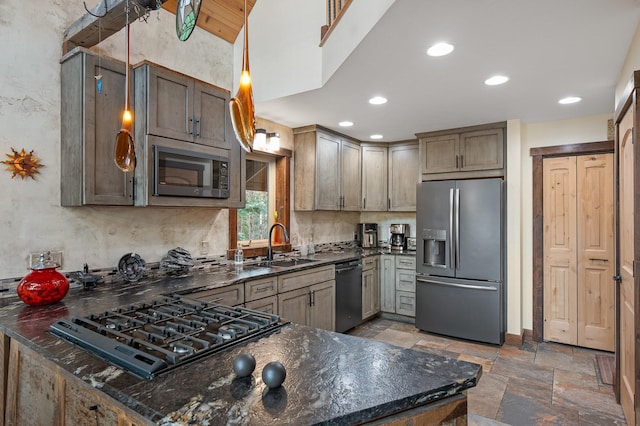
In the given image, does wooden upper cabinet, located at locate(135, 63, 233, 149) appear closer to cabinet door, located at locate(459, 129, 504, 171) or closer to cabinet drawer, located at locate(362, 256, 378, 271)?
cabinet drawer, located at locate(362, 256, 378, 271)

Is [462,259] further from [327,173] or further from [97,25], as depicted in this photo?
[97,25]

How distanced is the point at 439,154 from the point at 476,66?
188cm

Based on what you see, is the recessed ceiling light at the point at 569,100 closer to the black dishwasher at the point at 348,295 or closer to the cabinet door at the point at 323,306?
the black dishwasher at the point at 348,295

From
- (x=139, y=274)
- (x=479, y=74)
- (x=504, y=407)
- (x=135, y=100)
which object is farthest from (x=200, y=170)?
(x=504, y=407)

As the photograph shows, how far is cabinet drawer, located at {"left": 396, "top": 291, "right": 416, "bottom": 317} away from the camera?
15.3 feet

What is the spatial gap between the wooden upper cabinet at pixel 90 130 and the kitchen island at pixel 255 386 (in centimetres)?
97

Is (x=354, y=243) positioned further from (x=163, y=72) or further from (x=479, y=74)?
(x=163, y=72)

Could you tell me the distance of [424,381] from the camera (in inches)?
42.5

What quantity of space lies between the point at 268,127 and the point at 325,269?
1.67 m

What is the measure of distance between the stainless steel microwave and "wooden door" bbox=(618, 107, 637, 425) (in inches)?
107

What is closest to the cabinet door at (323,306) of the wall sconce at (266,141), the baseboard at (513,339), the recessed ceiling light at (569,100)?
the wall sconce at (266,141)

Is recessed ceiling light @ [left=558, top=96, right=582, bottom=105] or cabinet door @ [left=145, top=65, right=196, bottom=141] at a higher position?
recessed ceiling light @ [left=558, top=96, right=582, bottom=105]

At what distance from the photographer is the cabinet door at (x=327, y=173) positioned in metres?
4.27

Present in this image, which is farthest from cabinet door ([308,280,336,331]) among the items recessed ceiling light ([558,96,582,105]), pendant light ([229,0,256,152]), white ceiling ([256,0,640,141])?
recessed ceiling light ([558,96,582,105])
